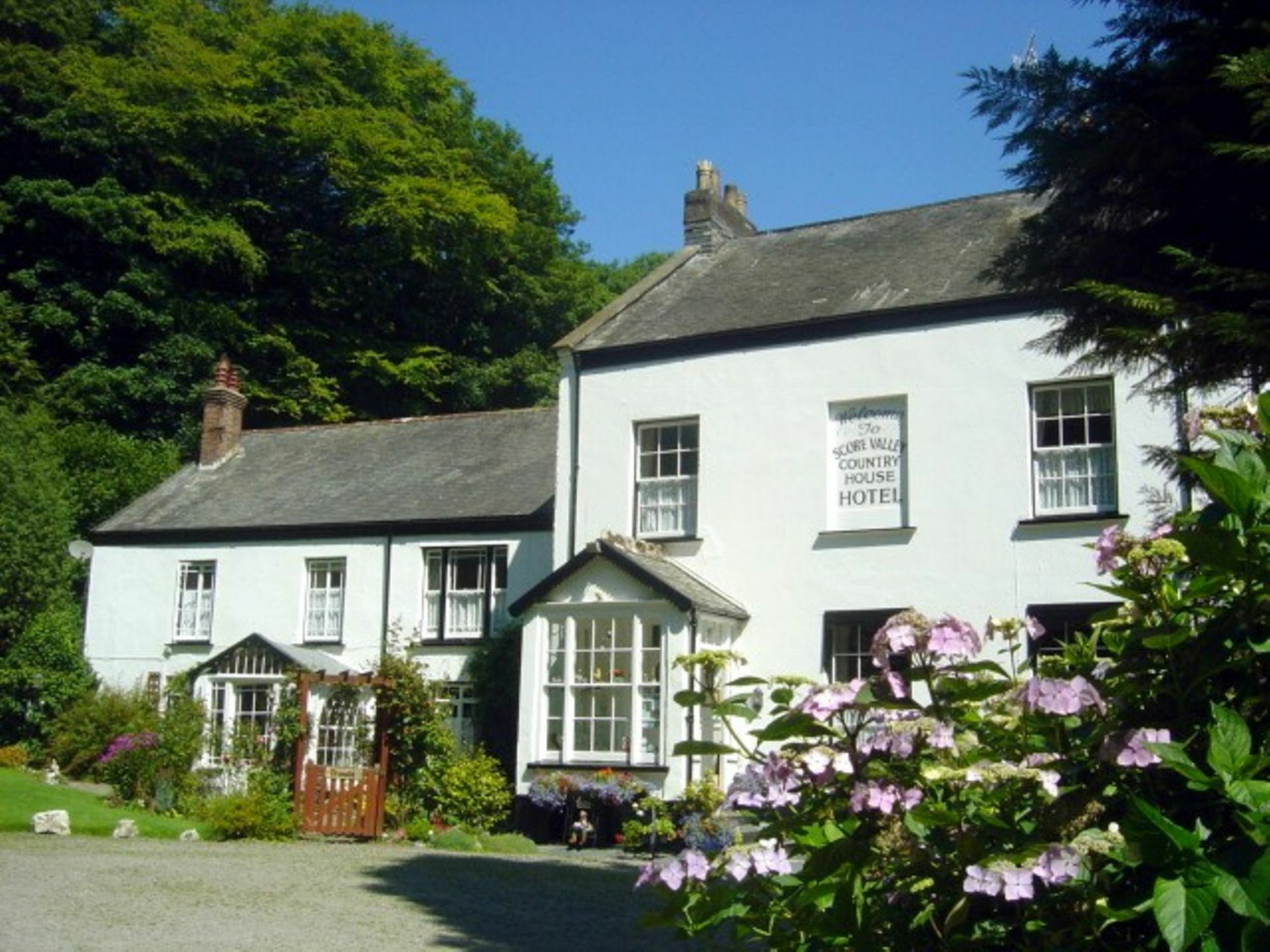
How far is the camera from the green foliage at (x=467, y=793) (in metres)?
20.1

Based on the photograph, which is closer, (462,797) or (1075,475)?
(1075,475)

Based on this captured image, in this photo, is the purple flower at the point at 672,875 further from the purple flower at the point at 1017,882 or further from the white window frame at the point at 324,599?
the white window frame at the point at 324,599

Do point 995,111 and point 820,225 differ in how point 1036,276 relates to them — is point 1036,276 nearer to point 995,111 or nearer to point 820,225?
point 995,111

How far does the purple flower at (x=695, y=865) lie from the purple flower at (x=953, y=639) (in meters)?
1.02

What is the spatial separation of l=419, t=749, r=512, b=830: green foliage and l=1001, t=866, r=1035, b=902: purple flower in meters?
17.1

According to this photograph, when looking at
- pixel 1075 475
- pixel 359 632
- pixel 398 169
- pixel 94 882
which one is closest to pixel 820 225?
pixel 1075 475

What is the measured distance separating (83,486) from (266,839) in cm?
1890

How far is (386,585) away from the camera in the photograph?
24.5 m

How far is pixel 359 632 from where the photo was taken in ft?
81.1

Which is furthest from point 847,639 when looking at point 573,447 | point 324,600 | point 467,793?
point 324,600

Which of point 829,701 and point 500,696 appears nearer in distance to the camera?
point 829,701

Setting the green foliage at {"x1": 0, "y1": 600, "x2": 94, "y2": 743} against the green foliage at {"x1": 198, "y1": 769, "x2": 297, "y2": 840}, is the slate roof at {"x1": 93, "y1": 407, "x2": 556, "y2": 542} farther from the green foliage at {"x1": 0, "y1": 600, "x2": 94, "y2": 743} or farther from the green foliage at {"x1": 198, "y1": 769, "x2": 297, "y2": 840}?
the green foliage at {"x1": 198, "y1": 769, "x2": 297, "y2": 840}

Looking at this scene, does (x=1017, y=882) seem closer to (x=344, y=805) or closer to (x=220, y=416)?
(x=344, y=805)

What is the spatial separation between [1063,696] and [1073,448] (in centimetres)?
1483
